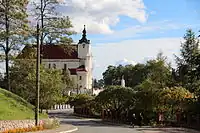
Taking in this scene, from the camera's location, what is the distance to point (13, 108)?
35.9m

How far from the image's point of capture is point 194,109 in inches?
1663

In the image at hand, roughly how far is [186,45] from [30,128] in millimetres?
55038

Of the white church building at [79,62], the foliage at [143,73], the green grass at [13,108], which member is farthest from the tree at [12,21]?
the white church building at [79,62]

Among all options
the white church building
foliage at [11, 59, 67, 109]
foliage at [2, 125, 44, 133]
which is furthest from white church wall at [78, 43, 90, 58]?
foliage at [2, 125, 44, 133]

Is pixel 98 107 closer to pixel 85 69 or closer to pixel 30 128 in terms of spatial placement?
pixel 30 128

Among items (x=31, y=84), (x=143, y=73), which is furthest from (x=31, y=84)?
(x=143, y=73)

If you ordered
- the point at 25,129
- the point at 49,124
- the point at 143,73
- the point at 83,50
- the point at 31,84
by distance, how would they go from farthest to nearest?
the point at 83,50 → the point at 143,73 → the point at 31,84 → the point at 49,124 → the point at 25,129

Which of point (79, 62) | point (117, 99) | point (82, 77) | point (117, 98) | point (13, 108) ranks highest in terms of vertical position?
point (79, 62)

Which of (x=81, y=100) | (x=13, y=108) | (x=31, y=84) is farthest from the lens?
(x=81, y=100)

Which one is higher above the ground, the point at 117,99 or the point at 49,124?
the point at 117,99

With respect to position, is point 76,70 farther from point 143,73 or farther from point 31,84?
point 31,84

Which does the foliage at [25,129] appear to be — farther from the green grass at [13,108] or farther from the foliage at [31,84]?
the foliage at [31,84]

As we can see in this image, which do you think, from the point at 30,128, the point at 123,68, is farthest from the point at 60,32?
the point at 123,68

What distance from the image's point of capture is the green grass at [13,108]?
109ft
